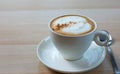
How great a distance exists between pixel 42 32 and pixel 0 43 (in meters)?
0.13

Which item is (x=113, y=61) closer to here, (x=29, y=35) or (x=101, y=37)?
(x=101, y=37)

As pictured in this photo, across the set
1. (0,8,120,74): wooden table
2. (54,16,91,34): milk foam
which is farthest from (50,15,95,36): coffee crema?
(0,8,120,74): wooden table

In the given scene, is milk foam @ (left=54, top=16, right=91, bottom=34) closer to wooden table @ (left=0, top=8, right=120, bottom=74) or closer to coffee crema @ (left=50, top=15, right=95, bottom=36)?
coffee crema @ (left=50, top=15, right=95, bottom=36)

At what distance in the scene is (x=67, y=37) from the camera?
504 mm

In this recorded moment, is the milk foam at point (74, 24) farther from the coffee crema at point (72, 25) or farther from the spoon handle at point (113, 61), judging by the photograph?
the spoon handle at point (113, 61)

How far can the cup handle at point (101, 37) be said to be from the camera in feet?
1.80

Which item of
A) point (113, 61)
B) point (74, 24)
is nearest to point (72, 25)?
point (74, 24)

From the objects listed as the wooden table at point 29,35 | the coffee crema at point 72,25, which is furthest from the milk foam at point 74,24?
the wooden table at point 29,35

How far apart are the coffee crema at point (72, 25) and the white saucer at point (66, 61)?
0.27 feet

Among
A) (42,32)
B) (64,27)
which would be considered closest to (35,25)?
(42,32)

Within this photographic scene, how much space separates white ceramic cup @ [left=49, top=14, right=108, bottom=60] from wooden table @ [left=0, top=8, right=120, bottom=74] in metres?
0.06

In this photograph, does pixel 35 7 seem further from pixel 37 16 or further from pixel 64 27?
pixel 64 27

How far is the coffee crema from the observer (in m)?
0.52

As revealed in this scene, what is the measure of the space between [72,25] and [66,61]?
94 millimetres
